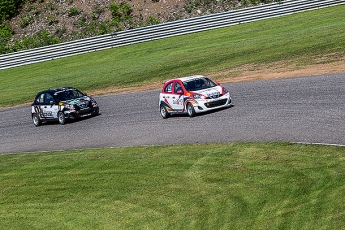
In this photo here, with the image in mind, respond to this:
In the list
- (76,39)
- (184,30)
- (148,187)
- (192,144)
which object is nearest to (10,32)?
(76,39)

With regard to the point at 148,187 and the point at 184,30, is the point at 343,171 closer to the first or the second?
the point at 148,187

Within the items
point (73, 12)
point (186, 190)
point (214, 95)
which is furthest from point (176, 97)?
point (73, 12)

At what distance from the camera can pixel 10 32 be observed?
52.0 metres

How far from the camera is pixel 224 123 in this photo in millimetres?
21938

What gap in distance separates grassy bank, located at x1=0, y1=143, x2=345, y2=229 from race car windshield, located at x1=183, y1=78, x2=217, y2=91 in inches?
198

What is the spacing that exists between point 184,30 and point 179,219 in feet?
99.2

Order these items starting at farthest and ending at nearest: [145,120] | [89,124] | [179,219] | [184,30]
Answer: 1. [184,30]
2. [89,124]
3. [145,120]
4. [179,219]

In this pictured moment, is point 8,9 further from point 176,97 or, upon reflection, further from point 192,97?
point 192,97

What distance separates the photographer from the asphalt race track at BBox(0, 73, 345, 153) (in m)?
19.2

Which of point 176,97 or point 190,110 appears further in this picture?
point 176,97

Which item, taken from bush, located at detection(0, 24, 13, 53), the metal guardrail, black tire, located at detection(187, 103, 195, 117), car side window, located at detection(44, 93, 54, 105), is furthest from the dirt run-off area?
bush, located at detection(0, 24, 13, 53)

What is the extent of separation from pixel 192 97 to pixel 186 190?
924 cm

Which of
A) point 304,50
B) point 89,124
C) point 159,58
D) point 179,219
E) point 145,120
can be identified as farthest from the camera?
point 159,58

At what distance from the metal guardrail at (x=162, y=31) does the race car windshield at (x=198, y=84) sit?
17007mm
